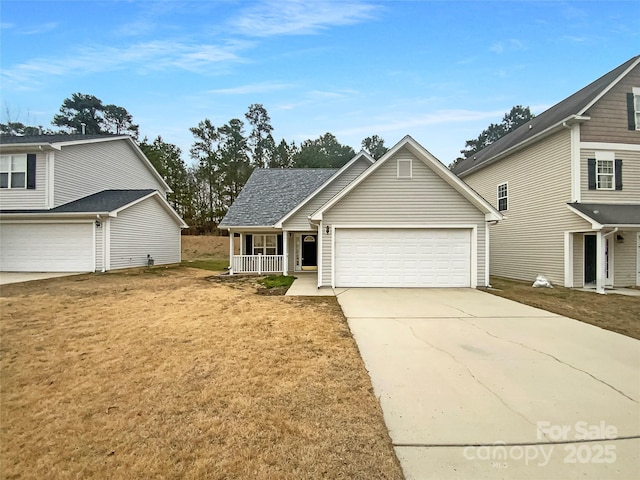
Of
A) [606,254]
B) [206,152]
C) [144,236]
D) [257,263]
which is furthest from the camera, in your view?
[206,152]

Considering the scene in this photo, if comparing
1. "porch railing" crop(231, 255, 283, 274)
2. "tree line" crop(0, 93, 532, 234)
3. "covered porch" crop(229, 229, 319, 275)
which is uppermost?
"tree line" crop(0, 93, 532, 234)

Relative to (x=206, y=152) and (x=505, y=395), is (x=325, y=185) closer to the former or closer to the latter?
(x=505, y=395)

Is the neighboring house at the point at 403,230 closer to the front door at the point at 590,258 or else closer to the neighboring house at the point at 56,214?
the front door at the point at 590,258

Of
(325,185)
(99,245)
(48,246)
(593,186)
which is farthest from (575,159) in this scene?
(48,246)

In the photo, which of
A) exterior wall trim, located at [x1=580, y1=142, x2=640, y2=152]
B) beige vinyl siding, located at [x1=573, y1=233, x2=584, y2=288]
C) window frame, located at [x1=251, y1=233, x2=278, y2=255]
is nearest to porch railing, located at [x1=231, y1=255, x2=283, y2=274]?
window frame, located at [x1=251, y1=233, x2=278, y2=255]

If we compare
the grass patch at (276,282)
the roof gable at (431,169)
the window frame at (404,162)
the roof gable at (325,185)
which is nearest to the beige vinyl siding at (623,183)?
the roof gable at (431,169)

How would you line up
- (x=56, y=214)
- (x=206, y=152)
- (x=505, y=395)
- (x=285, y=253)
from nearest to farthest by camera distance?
(x=505, y=395), (x=56, y=214), (x=285, y=253), (x=206, y=152)

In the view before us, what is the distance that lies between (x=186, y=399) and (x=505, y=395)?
3.54 meters

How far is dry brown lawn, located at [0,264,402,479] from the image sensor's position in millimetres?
2391

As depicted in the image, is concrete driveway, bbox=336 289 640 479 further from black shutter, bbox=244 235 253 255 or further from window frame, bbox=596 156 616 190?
black shutter, bbox=244 235 253 255

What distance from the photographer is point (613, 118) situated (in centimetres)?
1184

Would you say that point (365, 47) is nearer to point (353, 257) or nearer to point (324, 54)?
point (324, 54)

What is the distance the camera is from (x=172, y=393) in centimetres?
350

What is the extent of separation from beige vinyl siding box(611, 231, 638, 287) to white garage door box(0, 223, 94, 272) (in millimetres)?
22608
